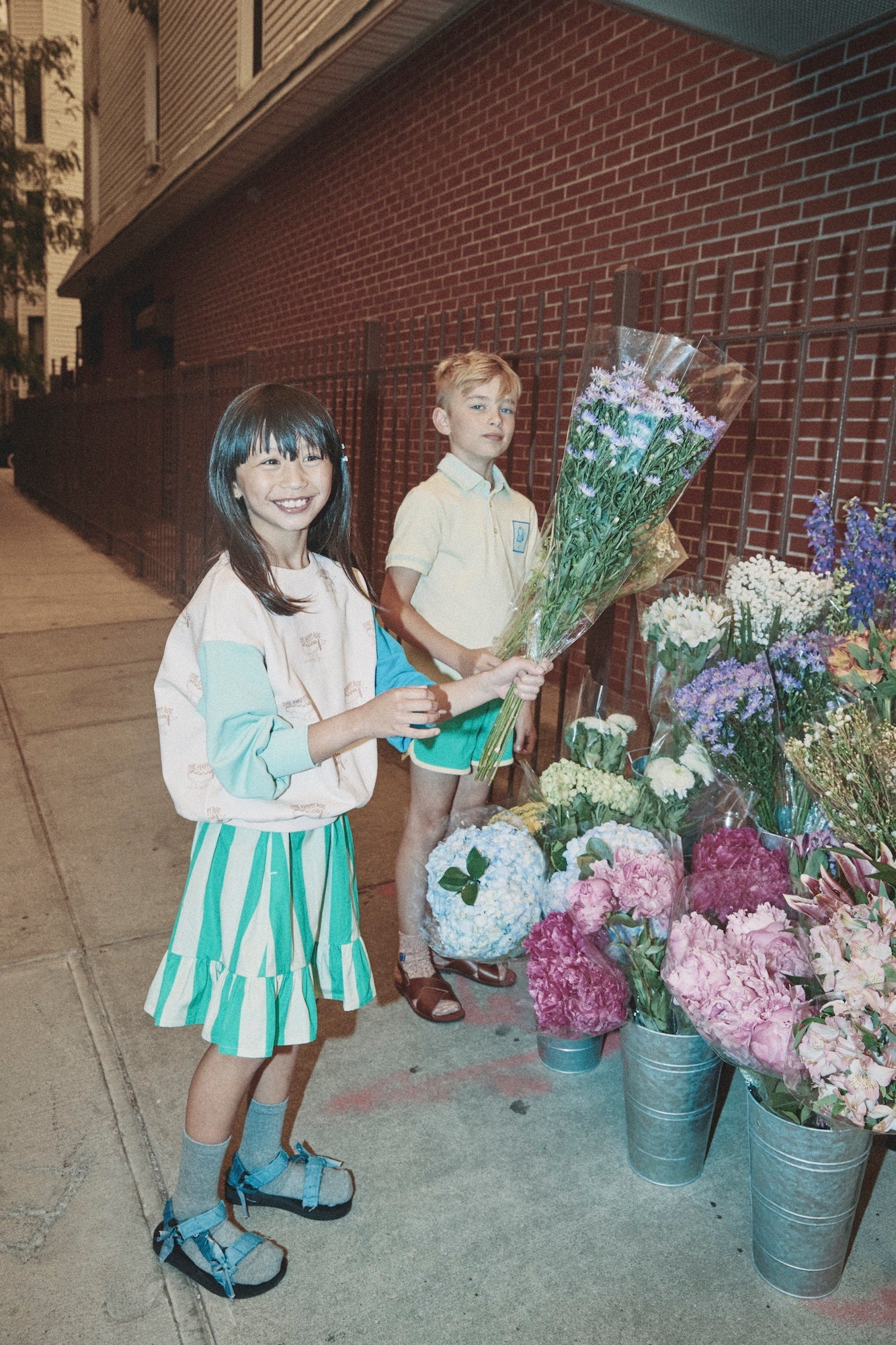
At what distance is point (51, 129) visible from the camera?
2822 cm

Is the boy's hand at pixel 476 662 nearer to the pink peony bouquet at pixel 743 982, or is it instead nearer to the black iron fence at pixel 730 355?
the black iron fence at pixel 730 355

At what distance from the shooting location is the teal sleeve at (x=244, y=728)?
5.47 ft

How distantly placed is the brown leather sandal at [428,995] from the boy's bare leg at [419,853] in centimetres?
2

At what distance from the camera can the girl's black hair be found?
5.79 feet

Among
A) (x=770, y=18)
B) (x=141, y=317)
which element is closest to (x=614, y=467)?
(x=770, y=18)

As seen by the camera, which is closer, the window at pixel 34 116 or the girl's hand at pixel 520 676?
the girl's hand at pixel 520 676

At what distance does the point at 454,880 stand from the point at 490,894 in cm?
9

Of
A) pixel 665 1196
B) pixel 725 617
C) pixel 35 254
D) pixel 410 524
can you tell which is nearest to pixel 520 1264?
pixel 665 1196

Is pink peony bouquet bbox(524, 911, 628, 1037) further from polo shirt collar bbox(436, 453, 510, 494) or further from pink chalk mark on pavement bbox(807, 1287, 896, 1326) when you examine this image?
polo shirt collar bbox(436, 453, 510, 494)

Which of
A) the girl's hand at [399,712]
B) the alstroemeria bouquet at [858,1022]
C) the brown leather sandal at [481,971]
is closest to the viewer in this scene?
the alstroemeria bouquet at [858,1022]

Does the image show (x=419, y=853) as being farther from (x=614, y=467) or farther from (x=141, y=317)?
(x=141, y=317)

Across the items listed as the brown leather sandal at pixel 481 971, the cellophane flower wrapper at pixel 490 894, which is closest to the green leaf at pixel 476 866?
the cellophane flower wrapper at pixel 490 894

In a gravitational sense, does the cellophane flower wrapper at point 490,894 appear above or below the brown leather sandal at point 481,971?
above

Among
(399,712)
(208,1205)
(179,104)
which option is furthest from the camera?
(179,104)
